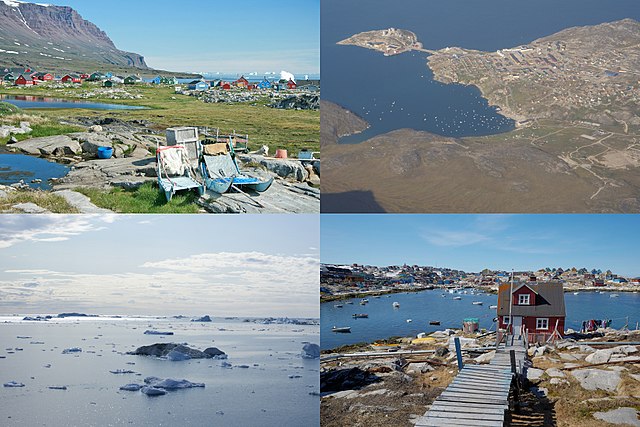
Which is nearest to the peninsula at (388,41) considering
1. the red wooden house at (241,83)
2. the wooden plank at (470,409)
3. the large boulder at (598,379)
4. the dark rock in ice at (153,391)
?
the red wooden house at (241,83)

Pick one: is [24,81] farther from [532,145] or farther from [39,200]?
[532,145]

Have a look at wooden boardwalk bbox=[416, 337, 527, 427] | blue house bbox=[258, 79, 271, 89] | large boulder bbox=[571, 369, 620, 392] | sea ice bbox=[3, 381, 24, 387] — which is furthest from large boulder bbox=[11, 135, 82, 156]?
large boulder bbox=[571, 369, 620, 392]

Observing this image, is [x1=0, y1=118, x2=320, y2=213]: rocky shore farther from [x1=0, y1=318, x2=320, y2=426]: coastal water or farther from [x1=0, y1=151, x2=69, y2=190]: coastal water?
[x1=0, y1=318, x2=320, y2=426]: coastal water

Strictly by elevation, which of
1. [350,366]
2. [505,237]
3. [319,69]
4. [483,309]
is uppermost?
[319,69]

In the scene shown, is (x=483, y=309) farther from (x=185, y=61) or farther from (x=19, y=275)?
(x=19, y=275)

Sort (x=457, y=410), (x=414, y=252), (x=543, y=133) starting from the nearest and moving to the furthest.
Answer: (x=457, y=410) < (x=543, y=133) < (x=414, y=252)

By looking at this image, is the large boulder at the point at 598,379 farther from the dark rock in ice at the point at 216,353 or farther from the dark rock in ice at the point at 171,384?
the dark rock in ice at the point at 171,384

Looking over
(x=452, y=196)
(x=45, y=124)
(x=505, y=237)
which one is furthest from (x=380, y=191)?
(x=45, y=124)

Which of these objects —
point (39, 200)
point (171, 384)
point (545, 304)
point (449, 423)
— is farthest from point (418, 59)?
point (171, 384)

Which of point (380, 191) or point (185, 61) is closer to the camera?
point (380, 191)
